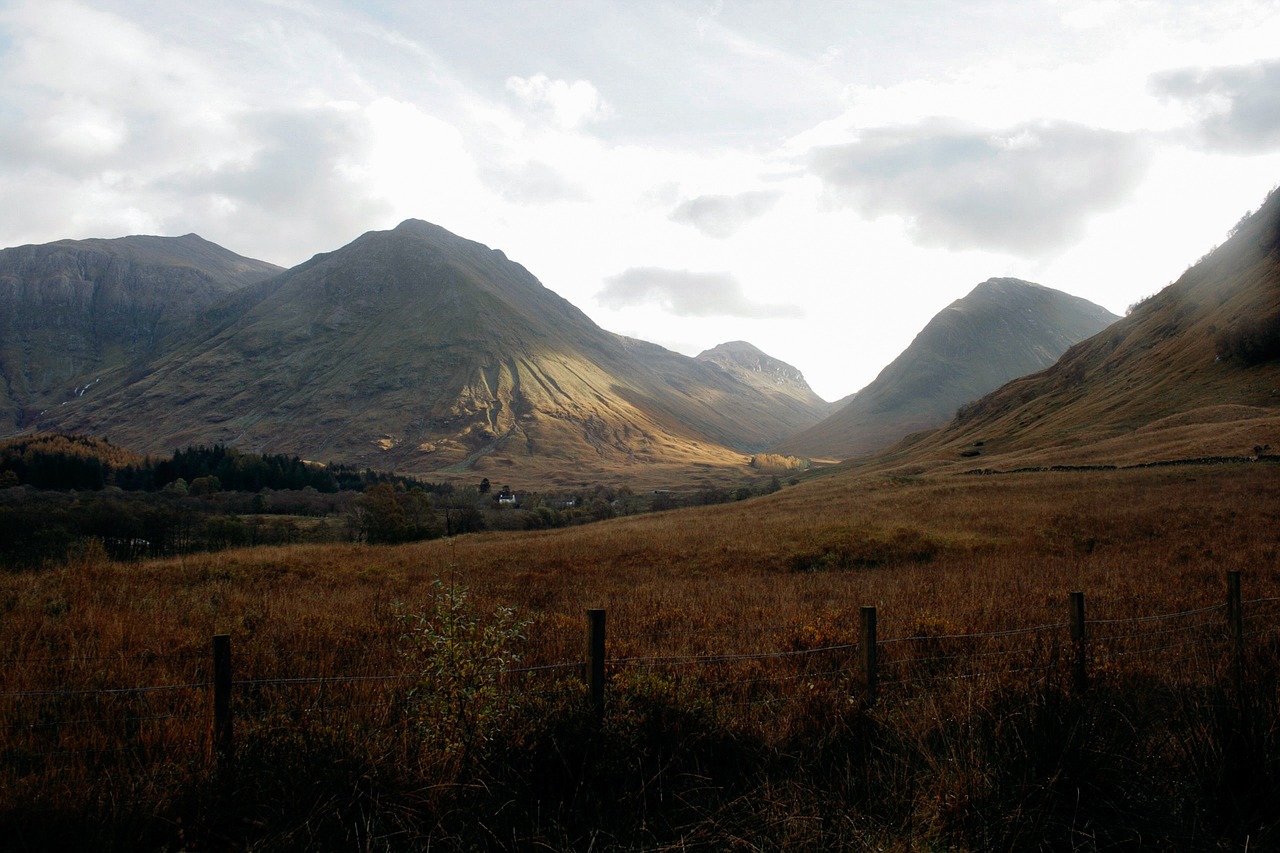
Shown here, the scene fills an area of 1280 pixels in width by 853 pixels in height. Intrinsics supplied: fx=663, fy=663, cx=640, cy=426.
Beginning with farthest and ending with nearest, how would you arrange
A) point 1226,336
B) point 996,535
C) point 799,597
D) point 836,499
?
point 1226,336, point 836,499, point 996,535, point 799,597

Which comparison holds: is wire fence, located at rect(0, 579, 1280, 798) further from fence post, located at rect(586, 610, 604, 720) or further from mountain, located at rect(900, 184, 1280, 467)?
mountain, located at rect(900, 184, 1280, 467)

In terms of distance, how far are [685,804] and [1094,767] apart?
10.7 feet

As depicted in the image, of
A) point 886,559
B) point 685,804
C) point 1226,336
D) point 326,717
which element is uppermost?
point 1226,336

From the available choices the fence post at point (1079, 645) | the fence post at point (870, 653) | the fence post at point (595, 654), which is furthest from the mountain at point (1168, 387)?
the fence post at point (595, 654)

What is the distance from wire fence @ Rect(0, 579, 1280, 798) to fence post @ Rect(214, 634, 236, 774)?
0.02 metres

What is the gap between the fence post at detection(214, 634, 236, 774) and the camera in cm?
539

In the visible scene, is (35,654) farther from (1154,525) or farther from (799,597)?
(1154,525)

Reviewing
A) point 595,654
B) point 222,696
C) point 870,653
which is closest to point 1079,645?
point 870,653

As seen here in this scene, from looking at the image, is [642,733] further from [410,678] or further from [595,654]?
[410,678]

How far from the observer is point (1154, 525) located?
81.6 feet

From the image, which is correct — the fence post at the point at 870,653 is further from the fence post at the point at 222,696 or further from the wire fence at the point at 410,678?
the fence post at the point at 222,696

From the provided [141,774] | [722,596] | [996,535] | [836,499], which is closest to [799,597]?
[722,596]

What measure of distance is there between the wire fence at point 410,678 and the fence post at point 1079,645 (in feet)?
0.08

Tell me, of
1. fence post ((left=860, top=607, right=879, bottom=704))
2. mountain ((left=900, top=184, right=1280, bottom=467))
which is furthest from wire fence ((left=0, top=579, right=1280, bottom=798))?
mountain ((left=900, top=184, right=1280, bottom=467))
